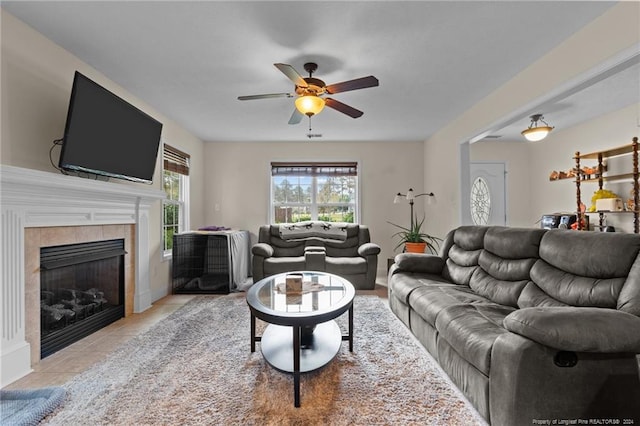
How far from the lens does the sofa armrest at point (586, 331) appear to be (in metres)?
1.26

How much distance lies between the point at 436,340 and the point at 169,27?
2843 millimetres

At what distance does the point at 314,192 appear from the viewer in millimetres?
5500

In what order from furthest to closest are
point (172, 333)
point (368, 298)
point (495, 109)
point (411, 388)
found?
1. point (368, 298)
2. point (495, 109)
3. point (172, 333)
4. point (411, 388)

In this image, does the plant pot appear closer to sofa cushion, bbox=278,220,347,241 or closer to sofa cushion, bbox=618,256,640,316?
sofa cushion, bbox=278,220,347,241

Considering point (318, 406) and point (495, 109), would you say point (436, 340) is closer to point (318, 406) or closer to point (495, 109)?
point (318, 406)

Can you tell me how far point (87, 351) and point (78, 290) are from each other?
0.62 metres

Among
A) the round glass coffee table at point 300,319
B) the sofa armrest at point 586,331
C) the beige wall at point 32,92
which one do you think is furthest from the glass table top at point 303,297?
the beige wall at point 32,92

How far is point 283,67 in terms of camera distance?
2.05 meters

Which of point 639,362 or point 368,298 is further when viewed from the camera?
point 368,298

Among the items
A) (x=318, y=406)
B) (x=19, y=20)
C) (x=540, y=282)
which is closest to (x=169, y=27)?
(x=19, y=20)

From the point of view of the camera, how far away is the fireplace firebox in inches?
91.4

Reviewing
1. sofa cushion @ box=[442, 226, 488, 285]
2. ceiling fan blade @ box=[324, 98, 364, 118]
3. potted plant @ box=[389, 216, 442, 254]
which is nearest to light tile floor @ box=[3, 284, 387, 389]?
ceiling fan blade @ box=[324, 98, 364, 118]

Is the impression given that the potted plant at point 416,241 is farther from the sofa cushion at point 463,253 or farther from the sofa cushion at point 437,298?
the sofa cushion at point 437,298

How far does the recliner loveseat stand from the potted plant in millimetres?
660
